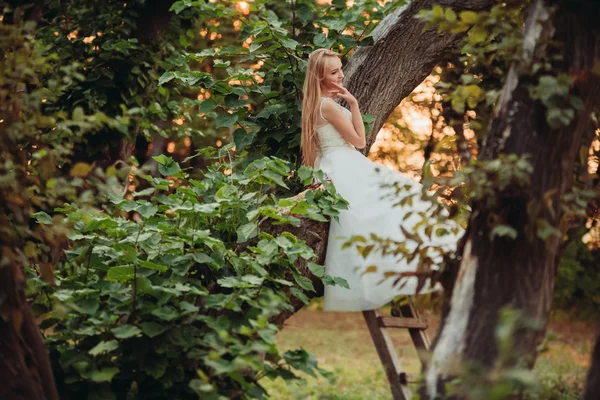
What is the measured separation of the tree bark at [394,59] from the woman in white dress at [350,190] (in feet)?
0.75

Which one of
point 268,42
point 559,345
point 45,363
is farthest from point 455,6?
point 559,345

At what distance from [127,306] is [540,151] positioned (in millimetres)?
1845

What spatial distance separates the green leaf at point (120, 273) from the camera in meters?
2.97

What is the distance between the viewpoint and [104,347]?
268cm

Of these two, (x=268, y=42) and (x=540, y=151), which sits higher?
(x=268, y=42)

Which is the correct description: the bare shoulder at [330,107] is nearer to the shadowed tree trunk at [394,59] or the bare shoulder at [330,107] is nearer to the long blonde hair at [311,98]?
the long blonde hair at [311,98]

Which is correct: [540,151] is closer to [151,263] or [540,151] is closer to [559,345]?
[151,263]

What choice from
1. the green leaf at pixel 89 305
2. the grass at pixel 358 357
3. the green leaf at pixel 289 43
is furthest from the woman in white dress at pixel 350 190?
the green leaf at pixel 89 305

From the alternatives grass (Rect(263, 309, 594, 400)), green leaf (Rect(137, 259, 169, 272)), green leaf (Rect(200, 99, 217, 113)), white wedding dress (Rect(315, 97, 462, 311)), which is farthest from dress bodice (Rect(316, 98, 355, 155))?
green leaf (Rect(137, 259, 169, 272))

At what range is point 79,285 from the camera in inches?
124

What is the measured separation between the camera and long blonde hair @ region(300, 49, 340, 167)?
4.64m

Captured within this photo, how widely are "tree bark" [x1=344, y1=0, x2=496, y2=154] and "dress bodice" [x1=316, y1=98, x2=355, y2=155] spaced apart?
221 mm

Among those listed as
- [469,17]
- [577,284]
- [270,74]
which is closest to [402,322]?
[270,74]

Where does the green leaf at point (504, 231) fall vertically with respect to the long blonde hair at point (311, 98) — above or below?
below
